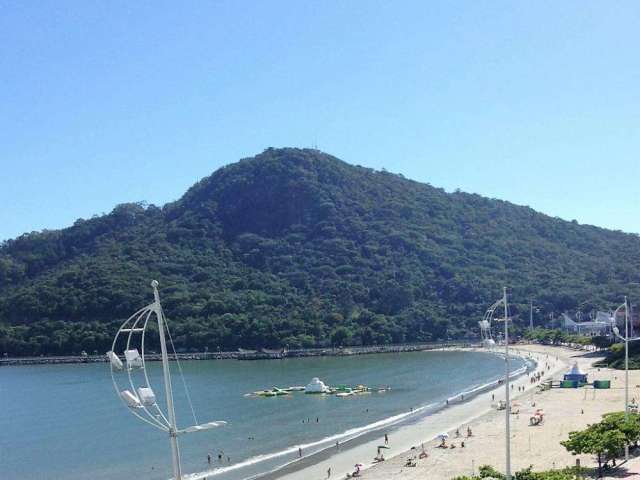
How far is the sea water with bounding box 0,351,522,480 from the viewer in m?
42.4

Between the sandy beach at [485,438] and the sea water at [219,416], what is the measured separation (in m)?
3.00

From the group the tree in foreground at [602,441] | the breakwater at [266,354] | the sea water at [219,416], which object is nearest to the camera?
the tree in foreground at [602,441]

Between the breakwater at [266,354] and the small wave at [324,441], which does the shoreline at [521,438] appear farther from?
the breakwater at [266,354]

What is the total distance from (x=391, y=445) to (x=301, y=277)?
11912 cm

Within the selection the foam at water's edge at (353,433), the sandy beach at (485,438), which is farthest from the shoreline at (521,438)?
the foam at water's edge at (353,433)

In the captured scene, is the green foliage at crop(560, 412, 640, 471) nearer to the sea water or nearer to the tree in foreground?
the tree in foreground

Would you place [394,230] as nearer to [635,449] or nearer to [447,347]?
[447,347]

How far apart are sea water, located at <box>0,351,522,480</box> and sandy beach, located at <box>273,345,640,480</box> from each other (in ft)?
9.84

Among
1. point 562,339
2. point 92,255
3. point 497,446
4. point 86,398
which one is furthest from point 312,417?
point 92,255

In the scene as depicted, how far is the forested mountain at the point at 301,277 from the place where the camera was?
5448 inches

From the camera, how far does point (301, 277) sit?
163 m

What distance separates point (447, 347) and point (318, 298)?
33.5 m

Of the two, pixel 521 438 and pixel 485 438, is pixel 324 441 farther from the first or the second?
pixel 521 438

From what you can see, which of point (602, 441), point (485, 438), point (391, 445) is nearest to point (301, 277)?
point (391, 445)
